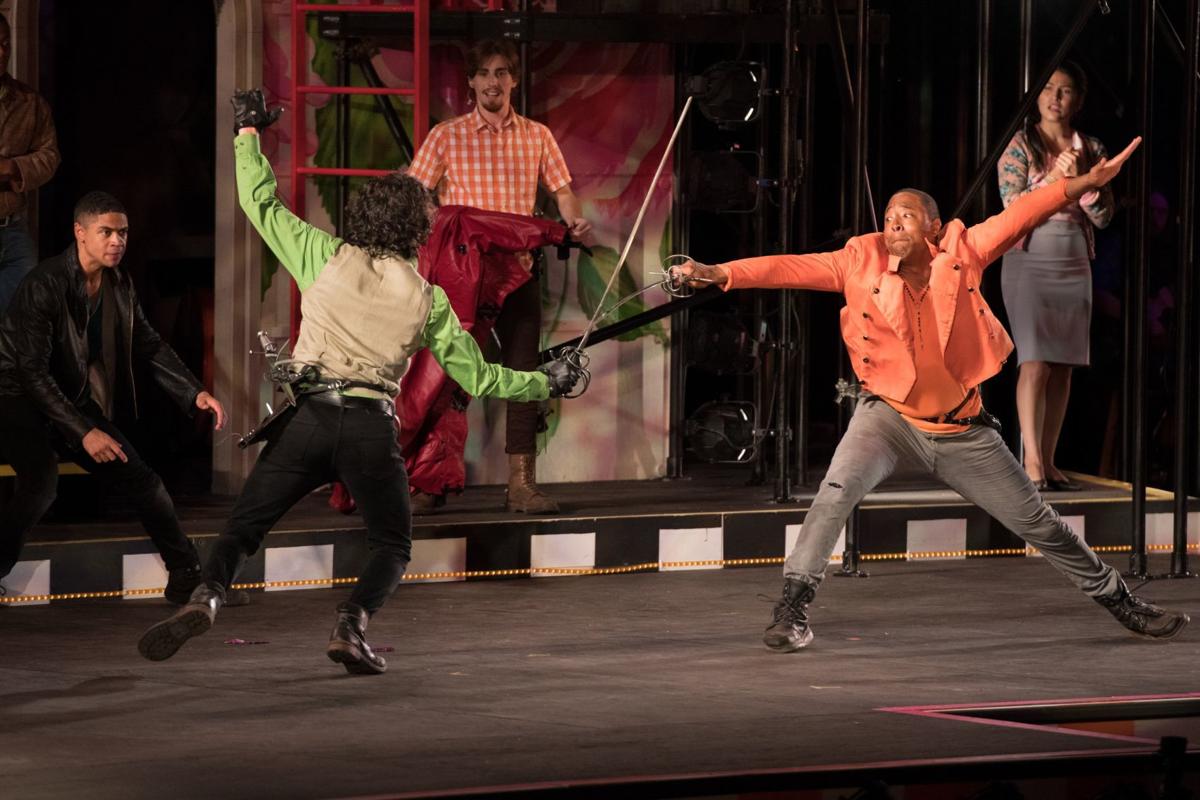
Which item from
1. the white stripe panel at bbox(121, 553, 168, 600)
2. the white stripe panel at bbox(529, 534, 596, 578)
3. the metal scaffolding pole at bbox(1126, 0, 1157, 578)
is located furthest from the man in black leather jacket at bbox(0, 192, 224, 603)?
the metal scaffolding pole at bbox(1126, 0, 1157, 578)

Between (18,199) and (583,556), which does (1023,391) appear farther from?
(18,199)

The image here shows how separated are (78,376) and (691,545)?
269 cm

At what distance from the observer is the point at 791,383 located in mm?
10148

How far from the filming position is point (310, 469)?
6.53 meters

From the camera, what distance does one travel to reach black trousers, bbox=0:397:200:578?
7426 millimetres

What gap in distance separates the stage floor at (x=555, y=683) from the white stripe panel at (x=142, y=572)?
0.13 metres

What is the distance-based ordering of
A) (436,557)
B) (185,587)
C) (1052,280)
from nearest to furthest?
(185,587), (436,557), (1052,280)

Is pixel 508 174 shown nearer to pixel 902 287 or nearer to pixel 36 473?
pixel 902 287

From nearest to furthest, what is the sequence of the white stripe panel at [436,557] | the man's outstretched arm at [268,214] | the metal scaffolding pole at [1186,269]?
the man's outstretched arm at [268,214], the metal scaffolding pole at [1186,269], the white stripe panel at [436,557]

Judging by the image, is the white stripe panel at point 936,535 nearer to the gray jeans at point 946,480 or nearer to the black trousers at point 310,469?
the gray jeans at point 946,480

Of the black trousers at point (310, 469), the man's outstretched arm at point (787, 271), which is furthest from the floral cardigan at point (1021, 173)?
the black trousers at point (310, 469)

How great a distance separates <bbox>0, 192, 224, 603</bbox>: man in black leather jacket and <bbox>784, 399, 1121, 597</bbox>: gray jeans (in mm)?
2016

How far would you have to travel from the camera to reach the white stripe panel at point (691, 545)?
352 inches

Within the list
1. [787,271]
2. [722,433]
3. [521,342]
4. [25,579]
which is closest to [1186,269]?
[787,271]
